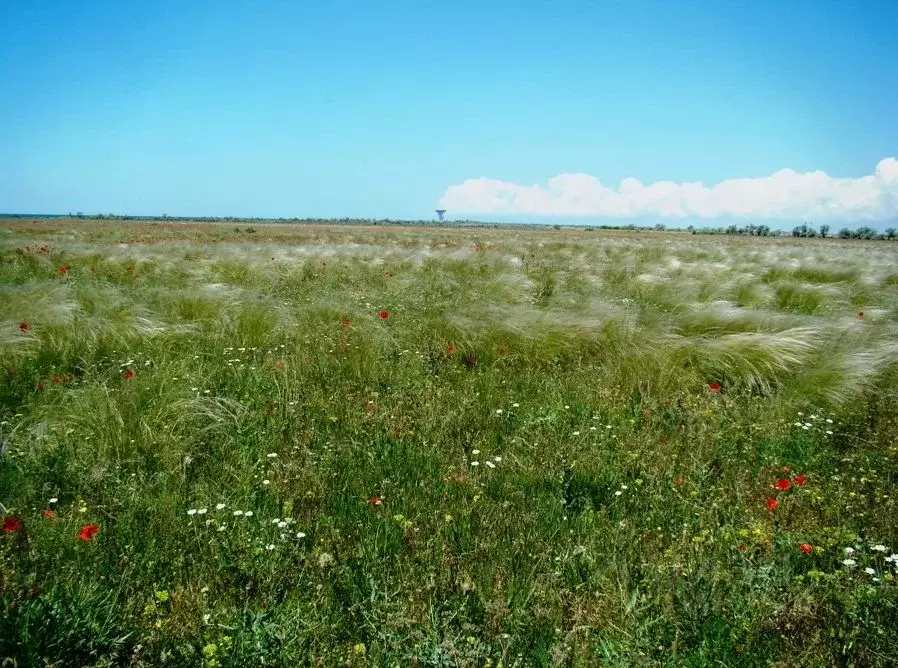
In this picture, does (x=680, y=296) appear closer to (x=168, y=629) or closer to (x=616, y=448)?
(x=616, y=448)

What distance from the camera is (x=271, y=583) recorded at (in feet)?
7.45

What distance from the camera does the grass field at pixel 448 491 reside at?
6.68ft

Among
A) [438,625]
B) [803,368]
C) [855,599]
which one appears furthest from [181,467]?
[803,368]

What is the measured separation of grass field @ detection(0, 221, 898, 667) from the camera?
204 cm

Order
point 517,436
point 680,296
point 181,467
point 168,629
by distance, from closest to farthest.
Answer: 1. point 168,629
2. point 181,467
3. point 517,436
4. point 680,296

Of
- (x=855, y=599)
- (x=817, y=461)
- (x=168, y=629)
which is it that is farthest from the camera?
(x=817, y=461)

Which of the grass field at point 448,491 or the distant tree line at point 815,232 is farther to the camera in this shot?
the distant tree line at point 815,232

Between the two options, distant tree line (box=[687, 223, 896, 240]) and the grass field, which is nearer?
the grass field

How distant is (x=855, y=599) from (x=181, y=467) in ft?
11.9

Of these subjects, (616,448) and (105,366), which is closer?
(616,448)

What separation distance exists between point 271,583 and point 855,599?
260 centimetres

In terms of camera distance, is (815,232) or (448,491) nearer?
(448,491)

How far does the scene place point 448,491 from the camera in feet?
10.0

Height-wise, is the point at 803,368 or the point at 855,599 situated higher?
the point at 803,368
